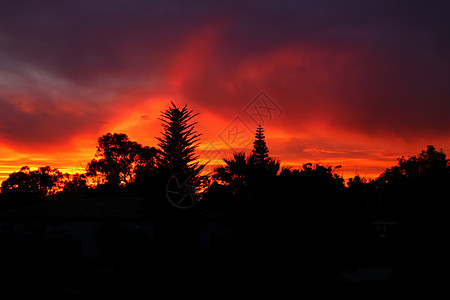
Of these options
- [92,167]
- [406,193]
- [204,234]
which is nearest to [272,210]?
[204,234]

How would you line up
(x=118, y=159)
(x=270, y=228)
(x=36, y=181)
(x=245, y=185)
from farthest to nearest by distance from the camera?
(x=36, y=181), (x=118, y=159), (x=245, y=185), (x=270, y=228)

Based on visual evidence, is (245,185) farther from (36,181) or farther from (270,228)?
(36,181)

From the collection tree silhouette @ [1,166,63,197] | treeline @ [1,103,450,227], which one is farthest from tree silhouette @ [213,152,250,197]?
tree silhouette @ [1,166,63,197]

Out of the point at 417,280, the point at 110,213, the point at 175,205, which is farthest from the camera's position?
the point at 110,213

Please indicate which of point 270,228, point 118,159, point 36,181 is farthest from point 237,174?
point 36,181

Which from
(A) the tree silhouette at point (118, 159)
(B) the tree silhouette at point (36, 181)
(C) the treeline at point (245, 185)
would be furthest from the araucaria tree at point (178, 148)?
(B) the tree silhouette at point (36, 181)

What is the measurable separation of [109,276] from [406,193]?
1196 inches

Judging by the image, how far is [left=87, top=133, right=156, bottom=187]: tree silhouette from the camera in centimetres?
6006

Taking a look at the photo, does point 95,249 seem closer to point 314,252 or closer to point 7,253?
point 7,253

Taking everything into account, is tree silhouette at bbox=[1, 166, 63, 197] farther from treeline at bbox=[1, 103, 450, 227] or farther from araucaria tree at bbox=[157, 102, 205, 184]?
araucaria tree at bbox=[157, 102, 205, 184]

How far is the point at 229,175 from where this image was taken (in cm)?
2430

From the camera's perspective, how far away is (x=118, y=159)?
60344mm

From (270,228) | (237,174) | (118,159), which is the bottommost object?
(270,228)

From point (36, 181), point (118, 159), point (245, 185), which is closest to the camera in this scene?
point (245, 185)
